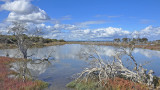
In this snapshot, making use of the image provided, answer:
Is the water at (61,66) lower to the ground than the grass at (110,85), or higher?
lower

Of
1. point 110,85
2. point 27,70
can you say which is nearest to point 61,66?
point 27,70

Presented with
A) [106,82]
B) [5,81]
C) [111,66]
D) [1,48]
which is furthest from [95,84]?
[1,48]

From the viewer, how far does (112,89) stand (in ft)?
44.8

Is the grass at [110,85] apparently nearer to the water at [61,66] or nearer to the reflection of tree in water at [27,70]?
the water at [61,66]

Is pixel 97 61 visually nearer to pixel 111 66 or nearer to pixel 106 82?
pixel 111 66

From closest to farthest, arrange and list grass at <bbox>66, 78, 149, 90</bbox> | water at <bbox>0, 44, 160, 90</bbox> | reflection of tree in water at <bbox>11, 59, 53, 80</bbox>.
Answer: grass at <bbox>66, 78, 149, 90</bbox>, water at <bbox>0, 44, 160, 90</bbox>, reflection of tree in water at <bbox>11, 59, 53, 80</bbox>

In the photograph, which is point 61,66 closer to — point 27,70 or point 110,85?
point 27,70

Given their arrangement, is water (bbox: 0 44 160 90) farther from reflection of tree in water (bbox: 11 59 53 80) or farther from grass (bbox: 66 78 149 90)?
grass (bbox: 66 78 149 90)

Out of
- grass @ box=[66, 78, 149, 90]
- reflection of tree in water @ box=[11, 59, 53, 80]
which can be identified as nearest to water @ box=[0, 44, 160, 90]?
reflection of tree in water @ box=[11, 59, 53, 80]

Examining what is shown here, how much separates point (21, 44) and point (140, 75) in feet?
82.7

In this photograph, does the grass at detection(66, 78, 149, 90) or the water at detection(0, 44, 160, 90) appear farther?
the water at detection(0, 44, 160, 90)

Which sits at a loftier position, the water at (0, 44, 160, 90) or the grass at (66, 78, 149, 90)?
the grass at (66, 78, 149, 90)

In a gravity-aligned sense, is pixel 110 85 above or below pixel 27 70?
above

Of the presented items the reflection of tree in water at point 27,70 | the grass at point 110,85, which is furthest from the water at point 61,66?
the grass at point 110,85
